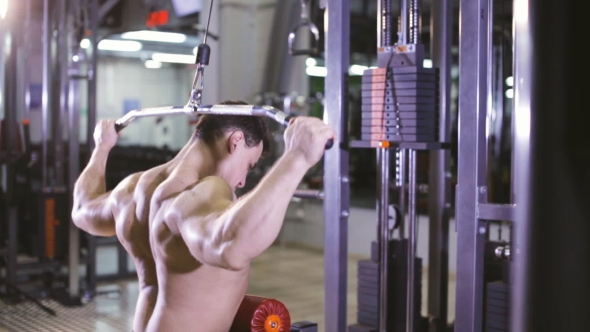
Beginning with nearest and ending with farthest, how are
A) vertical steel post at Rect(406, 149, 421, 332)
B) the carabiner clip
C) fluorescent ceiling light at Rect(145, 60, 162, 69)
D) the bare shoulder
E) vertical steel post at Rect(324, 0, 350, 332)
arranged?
the bare shoulder < vertical steel post at Rect(324, 0, 350, 332) < vertical steel post at Rect(406, 149, 421, 332) < the carabiner clip < fluorescent ceiling light at Rect(145, 60, 162, 69)

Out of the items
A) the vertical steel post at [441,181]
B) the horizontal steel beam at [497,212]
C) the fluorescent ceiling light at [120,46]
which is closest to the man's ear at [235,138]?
the horizontal steel beam at [497,212]

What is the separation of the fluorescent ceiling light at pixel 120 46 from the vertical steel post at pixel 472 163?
10774 mm

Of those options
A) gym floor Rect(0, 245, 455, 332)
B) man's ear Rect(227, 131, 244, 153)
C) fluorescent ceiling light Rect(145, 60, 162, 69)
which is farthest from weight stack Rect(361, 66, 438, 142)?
fluorescent ceiling light Rect(145, 60, 162, 69)

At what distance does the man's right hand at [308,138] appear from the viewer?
134 cm

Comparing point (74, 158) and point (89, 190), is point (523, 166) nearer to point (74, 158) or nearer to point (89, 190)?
point (89, 190)

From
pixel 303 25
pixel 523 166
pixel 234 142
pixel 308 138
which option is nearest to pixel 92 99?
pixel 303 25

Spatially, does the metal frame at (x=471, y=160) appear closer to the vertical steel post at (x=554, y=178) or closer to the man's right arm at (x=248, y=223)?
the man's right arm at (x=248, y=223)

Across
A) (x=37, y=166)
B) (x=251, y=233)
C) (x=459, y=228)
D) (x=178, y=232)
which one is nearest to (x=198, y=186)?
(x=178, y=232)

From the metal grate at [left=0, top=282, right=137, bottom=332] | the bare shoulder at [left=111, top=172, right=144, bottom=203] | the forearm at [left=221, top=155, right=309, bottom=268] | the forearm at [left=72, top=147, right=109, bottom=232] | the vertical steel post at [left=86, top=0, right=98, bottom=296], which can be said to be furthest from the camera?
the vertical steel post at [left=86, top=0, right=98, bottom=296]

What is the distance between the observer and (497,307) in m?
2.31

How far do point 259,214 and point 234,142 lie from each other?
0.43 metres

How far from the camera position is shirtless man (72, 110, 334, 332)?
1.32 m

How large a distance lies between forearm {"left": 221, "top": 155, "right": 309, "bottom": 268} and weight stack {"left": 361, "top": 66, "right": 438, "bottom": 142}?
40.3 inches

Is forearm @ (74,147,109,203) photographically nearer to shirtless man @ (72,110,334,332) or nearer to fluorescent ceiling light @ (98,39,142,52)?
shirtless man @ (72,110,334,332)
